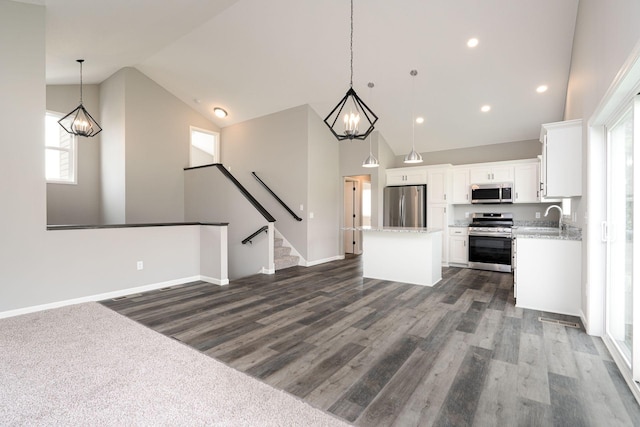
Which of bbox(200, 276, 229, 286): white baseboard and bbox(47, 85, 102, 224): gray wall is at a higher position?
bbox(47, 85, 102, 224): gray wall

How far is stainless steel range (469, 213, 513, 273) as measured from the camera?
5.99 metres

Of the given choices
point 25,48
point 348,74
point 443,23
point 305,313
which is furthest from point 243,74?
point 305,313

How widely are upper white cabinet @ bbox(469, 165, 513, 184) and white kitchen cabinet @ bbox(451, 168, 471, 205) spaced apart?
0.39 ft

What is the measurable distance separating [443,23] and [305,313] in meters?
4.18

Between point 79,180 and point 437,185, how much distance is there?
26.1ft

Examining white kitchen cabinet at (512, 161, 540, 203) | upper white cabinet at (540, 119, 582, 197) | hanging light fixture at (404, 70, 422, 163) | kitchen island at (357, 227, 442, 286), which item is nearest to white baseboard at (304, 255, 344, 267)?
kitchen island at (357, 227, 442, 286)

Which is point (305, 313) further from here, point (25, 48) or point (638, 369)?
point (25, 48)

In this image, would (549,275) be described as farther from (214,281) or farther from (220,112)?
(220,112)

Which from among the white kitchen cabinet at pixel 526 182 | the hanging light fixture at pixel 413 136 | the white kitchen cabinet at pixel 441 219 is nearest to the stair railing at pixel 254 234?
the hanging light fixture at pixel 413 136

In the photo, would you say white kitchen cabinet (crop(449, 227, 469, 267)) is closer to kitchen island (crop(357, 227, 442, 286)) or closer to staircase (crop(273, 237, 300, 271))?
kitchen island (crop(357, 227, 442, 286))

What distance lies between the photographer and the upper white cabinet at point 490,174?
6211mm

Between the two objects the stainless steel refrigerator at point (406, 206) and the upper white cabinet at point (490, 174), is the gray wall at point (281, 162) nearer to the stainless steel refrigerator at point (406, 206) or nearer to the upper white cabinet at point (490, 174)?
the stainless steel refrigerator at point (406, 206)

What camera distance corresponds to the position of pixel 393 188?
7230 millimetres

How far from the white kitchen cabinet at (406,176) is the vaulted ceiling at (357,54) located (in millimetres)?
765
